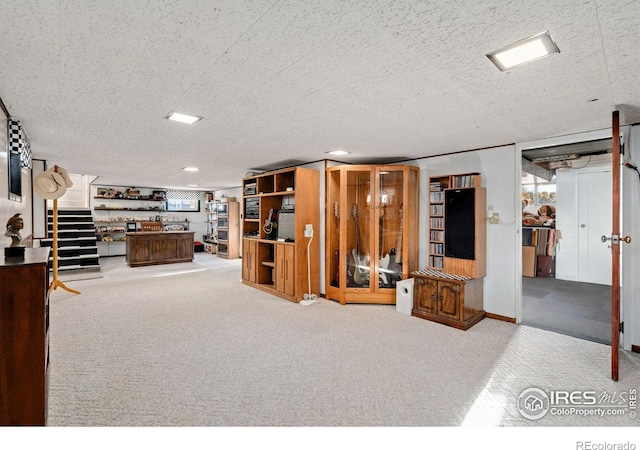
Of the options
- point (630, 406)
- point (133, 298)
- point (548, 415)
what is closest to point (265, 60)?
point (548, 415)

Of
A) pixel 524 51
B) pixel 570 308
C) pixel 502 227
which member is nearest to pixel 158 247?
pixel 502 227

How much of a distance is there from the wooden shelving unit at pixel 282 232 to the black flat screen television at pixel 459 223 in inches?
78.8

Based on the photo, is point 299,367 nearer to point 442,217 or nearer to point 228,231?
point 442,217

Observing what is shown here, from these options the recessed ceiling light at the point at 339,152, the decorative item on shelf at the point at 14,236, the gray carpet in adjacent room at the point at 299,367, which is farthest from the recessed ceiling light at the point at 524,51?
the decorative item on shelf at the point at 14,236

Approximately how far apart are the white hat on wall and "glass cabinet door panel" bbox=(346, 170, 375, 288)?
3.97m

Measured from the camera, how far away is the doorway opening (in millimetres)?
4422

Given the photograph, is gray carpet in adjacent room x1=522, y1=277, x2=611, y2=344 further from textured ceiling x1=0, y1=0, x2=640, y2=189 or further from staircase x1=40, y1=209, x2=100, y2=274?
staircase x1=40, y1=209, x2=100, y2=274

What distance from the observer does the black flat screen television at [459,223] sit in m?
3.86

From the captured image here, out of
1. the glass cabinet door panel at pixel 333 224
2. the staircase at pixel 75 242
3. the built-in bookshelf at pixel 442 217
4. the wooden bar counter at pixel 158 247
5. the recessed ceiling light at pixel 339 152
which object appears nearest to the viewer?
the built-in bookshelf at pixel 442 217

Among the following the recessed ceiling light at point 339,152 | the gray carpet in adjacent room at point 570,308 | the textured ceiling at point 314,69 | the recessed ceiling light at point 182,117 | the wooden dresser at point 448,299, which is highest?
the recessed ceiling light at point 339,152

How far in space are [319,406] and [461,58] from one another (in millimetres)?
2364

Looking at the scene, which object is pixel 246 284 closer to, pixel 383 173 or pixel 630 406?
pixel 383 173

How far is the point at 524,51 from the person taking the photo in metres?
1.70

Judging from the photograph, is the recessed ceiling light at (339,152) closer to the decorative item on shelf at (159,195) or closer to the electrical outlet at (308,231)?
the electrical outlet at (308,231)
